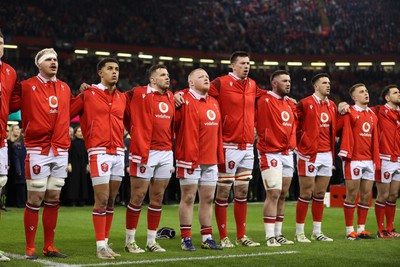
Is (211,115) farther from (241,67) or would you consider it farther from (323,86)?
(323,86)

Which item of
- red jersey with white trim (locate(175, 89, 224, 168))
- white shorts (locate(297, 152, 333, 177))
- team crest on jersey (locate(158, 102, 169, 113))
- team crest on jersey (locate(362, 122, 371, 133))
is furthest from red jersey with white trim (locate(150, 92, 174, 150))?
team crest on jersey (locate(362, 122, 371, 133))

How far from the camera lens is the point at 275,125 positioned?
10406 mm

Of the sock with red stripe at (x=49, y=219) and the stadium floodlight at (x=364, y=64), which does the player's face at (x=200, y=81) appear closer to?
the sock with red stripe at (x=49, y=219)

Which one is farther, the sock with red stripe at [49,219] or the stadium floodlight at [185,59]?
the stadium floodlight at [185,59]

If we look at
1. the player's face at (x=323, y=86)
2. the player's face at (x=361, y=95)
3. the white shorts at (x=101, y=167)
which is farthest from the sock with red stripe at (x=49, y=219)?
the player's face at (x=361, y=95)

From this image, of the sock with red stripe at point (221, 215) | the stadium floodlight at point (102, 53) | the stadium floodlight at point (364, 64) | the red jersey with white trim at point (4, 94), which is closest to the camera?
the red jersey with white trim at point (4, 94)

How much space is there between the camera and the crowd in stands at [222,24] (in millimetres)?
41188

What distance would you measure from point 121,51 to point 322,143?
33037 mm

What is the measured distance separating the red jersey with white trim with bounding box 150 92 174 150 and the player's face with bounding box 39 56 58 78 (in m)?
1.47

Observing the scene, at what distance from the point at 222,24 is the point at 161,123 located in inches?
1610

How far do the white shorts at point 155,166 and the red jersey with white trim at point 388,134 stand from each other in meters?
4.31

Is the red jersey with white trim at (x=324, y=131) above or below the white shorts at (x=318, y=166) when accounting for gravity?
above

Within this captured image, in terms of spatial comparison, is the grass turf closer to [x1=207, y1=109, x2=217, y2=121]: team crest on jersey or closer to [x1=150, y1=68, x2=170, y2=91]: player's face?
[x1=207, y1=109, x2=217, y2=121]: team crest on jersey

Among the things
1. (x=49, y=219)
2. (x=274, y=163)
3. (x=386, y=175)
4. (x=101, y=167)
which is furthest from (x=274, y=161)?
(x=49, y=219)
